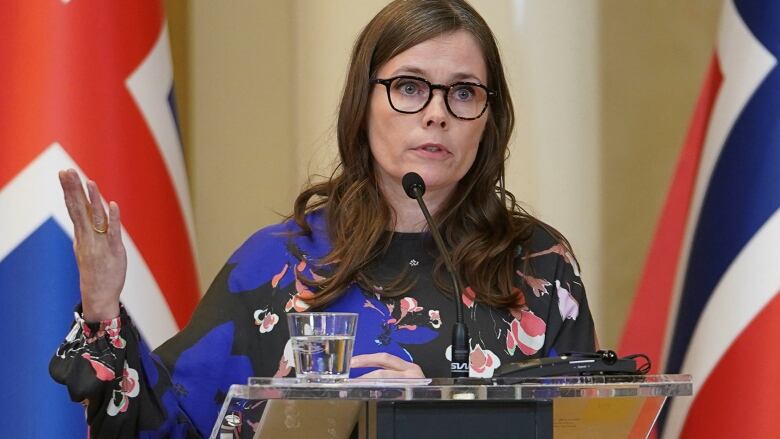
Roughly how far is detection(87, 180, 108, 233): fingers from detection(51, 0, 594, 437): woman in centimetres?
33

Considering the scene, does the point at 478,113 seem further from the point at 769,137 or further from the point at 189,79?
the point at 189,79

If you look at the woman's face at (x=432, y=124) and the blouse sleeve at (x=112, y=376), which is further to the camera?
the woman's face at (x=432, y=124)

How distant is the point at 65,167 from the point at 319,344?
1.14 metres

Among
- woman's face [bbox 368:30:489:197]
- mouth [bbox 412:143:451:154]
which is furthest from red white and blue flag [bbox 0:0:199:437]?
mouth [bbox 412:143:451:154]

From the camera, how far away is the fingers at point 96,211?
5.20 ft

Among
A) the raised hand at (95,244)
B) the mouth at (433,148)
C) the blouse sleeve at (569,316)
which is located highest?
the mouth at (433,148)

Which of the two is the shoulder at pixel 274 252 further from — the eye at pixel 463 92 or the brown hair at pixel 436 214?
the eye at pixel 463 92

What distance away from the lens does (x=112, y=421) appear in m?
1.73

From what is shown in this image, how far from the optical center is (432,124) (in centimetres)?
210

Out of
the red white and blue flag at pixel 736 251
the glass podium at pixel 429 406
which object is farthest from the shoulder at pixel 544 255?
the glass podium at pixel 429 406

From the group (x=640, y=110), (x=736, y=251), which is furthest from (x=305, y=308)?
(x=640, y=110)

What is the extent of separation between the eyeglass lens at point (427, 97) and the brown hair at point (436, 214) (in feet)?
0.24

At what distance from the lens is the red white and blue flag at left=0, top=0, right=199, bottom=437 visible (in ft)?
7.80

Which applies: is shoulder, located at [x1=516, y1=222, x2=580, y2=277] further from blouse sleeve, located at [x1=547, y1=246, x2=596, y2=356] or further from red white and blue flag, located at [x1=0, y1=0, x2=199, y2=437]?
red white and blue flag, located at [x1=0, y1=0, x2=199, y2=437]
